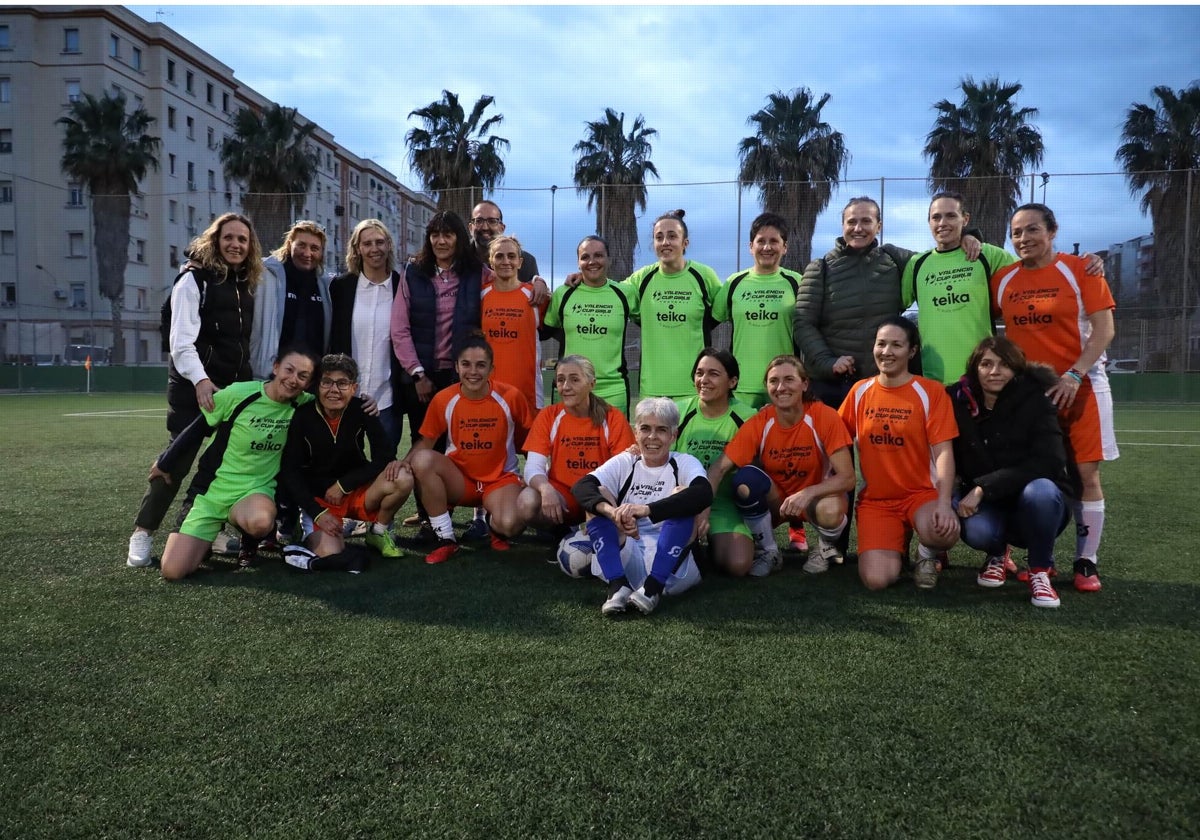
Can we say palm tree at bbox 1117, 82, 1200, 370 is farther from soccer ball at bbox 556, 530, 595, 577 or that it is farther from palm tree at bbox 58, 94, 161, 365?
palm tree at bbox 58, 94, 161, 365

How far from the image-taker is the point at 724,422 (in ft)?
14.0

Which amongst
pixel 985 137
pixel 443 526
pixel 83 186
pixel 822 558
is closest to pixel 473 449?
pixel 443 526

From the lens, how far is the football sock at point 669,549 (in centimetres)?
335

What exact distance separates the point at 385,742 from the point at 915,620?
2.10 meters

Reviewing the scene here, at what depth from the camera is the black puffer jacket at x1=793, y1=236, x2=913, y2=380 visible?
14.3ft

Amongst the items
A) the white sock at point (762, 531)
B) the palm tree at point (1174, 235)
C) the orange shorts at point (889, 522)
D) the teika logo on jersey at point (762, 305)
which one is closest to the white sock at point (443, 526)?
the white sock at point (762, 531)

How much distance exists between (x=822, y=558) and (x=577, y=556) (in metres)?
1.26

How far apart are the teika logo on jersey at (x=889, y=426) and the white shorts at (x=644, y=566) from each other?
1.10 m

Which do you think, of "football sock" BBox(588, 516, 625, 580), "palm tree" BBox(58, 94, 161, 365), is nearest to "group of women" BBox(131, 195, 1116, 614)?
"football sock" BBox(588, 516, 625, 580)

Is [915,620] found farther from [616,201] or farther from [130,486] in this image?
[616,201]

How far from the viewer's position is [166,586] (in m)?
3.71

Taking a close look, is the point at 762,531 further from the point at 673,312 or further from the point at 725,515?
the point at 673,312

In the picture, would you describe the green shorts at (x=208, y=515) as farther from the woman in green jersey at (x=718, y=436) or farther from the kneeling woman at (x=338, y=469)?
the woman in green jersey at (x=718, y=436)

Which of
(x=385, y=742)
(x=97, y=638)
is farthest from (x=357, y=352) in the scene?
(x=385, y=742)
